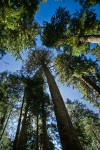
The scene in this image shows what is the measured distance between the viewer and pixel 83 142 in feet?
72.0

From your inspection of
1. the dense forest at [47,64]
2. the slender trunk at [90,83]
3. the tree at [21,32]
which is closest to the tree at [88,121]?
the dense forest at [47,64]

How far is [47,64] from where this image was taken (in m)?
21.8

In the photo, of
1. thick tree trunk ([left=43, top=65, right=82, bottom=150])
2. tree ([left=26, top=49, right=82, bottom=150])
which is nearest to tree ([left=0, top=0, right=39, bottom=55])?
tree ([left=26, top=49, right=82, bottom=150])

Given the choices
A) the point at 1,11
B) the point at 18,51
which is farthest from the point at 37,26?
the point at 1,11

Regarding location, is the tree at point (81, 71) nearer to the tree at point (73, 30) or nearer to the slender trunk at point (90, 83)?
the slender trunk at point (90, 83)

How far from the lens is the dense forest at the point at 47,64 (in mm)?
9391

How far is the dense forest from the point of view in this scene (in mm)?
9391

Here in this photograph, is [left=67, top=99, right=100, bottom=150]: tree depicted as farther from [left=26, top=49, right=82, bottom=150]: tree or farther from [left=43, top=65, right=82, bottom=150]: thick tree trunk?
[left=43, top=65, right=82, bottom=150]: thick tree trunk

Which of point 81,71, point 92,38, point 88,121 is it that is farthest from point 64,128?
point 88,121

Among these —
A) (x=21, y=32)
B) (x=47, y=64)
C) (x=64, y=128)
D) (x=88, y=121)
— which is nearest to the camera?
(x=64, y=128)

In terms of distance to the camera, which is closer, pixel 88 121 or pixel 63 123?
pixel 63 123

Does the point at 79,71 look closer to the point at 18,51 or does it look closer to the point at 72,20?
the point at 72,20

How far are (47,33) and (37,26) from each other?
0.85m

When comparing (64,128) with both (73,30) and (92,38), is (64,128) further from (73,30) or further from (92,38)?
(73,30)
